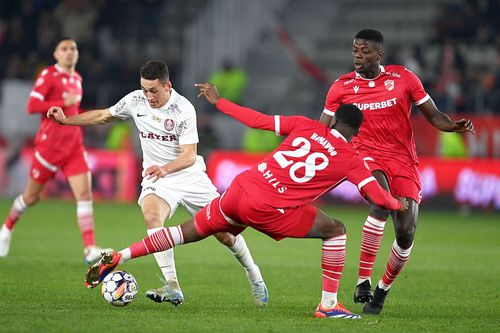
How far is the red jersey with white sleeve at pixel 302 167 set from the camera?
859 cm

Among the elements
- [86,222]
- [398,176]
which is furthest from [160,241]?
[86,222]

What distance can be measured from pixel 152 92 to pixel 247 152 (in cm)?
1407

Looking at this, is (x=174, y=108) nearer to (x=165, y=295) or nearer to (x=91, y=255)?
(x=165, y=295)

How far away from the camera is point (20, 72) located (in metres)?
28.8

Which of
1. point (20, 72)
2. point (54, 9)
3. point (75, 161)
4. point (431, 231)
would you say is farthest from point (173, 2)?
point (75, 161)

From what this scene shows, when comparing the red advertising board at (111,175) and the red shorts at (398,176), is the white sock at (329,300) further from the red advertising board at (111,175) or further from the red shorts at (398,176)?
the red advertising board at (111,175)

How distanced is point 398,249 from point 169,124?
2.46 metres

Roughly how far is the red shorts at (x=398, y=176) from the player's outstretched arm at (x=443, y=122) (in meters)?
0.52

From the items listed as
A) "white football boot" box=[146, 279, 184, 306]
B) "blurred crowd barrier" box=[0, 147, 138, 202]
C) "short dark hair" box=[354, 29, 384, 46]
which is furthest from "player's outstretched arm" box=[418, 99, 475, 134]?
"blurred crowd barrier" box=[0, 147, 138, 202]

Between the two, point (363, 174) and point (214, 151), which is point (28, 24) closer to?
point (214, 151)

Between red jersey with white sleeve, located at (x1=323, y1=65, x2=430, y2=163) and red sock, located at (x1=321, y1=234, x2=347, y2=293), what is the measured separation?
4.34ft

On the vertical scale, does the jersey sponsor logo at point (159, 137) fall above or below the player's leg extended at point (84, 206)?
above

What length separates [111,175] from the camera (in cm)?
2417

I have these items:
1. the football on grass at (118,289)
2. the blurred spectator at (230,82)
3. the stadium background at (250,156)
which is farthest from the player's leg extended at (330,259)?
the blurred spectator at (230,82)
